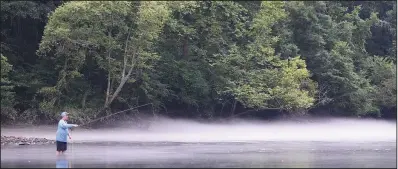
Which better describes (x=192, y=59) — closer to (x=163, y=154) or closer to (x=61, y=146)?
(x=163, y=154)

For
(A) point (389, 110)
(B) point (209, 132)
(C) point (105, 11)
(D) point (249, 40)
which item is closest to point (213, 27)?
(D) point (249, 40)

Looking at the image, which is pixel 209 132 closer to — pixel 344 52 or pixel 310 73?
pixel 310 73

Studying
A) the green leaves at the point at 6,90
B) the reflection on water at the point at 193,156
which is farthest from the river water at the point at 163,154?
the green leaves at the point at 6,90

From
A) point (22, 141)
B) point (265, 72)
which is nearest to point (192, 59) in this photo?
point (265, 72)

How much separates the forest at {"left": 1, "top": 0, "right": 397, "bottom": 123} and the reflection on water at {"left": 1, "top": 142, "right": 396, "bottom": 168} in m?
9.19

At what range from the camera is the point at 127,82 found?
38531 mm

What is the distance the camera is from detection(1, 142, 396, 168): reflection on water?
19.6m

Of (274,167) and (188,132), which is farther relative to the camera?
(188,132)

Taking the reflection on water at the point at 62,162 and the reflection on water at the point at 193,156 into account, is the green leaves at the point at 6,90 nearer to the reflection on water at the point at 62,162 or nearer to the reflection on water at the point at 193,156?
the reflection on water at the point at 193,156

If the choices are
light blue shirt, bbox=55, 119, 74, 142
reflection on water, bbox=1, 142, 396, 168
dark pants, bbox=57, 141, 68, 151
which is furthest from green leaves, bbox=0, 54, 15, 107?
dark pants, bbox=57, 141, 68, 151

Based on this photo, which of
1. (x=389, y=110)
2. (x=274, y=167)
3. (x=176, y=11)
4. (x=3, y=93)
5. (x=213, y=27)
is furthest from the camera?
(x=389, y=110)

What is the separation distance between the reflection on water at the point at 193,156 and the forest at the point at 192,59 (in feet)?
30.2

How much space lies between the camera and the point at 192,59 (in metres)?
43.0

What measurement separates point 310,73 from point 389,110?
37.5 ft
